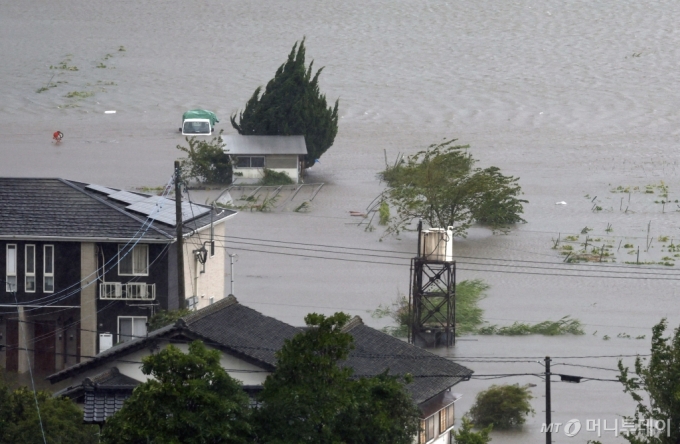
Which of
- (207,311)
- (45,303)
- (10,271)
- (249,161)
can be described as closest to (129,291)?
(45,303)

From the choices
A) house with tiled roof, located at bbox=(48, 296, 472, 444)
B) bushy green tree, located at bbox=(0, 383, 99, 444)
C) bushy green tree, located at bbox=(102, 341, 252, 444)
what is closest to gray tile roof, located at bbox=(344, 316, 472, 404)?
house with tiled roof, located at bbox=(48, 296, 472, 444)

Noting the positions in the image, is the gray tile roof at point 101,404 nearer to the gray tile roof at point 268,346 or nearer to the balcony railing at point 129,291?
the gray tile roof at point 268,346

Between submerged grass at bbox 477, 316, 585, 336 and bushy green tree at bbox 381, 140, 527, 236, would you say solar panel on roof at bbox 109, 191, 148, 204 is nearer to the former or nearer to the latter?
submerged grass at bbox 477, 316, 585, 336

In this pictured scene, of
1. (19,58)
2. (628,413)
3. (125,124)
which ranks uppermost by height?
(19,58)

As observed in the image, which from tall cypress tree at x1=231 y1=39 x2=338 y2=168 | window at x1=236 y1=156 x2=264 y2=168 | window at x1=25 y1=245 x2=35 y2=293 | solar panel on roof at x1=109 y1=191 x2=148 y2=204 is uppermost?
tall cypress tree at x1=231 y1=39 x2=338 y2=168

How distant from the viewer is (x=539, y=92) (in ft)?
195

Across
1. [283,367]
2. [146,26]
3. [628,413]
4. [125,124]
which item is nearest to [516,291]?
[628,413]

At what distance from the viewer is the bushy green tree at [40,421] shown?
12133mm

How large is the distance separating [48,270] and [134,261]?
1.49 meters

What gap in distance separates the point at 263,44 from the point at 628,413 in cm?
5136

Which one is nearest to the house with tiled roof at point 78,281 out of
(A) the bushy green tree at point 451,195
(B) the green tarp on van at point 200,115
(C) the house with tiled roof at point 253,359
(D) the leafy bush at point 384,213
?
(C) the house with tiled roof at point 253,359

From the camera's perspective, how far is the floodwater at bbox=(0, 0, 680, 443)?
27.0 meters

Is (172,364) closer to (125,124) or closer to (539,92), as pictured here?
(125,124)

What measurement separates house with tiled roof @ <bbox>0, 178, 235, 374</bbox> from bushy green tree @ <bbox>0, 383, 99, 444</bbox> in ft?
23.7
